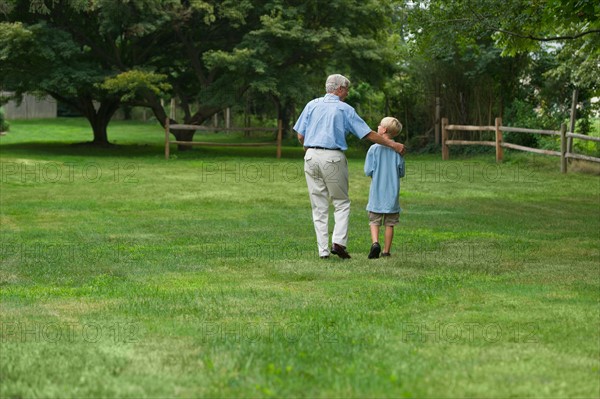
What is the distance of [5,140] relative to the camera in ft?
137

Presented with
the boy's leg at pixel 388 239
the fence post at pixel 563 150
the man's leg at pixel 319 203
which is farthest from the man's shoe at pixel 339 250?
the fence post at pixel 563 150

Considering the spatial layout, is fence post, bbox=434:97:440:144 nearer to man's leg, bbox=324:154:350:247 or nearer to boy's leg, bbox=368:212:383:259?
boy's leg, bbox=368:212:383:259

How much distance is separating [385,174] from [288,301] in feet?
11.5

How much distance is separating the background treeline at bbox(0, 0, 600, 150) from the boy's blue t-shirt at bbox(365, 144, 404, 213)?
721 inches

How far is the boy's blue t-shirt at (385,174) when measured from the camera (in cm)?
1132

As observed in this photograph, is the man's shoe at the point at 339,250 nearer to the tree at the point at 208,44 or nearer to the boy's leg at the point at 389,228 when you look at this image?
the boy's leg at the point at 389,228

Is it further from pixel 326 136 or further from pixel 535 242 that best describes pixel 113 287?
pixel 535 242

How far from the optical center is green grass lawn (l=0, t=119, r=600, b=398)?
561cm

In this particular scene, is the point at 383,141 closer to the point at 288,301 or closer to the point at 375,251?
the point at 375,251

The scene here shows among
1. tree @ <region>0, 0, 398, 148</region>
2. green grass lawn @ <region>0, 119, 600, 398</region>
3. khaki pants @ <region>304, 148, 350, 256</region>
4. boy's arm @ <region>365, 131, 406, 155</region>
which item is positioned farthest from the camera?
tree @ <region>0, 0, 398, 148</region>

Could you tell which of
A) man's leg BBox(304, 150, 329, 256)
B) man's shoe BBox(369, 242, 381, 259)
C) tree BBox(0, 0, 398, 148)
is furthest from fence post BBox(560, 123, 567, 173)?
man's leg BBox(304, 150, 329, 256)

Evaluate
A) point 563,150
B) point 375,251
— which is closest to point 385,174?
point 375,251

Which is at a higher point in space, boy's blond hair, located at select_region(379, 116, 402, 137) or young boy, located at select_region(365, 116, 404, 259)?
boy's blond hair, located at select_region(379, 116, 402, 137)

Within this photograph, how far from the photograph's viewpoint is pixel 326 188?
11.3 m
